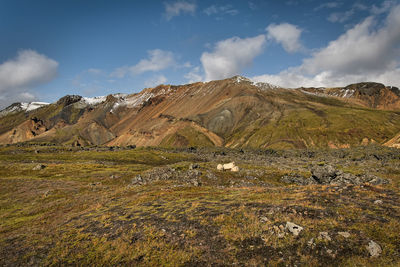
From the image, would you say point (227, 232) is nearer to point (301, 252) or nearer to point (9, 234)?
point (301, 252)

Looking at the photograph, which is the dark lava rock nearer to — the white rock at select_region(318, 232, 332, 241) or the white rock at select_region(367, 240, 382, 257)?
the white rock at select_region(318, 232, 332, 241)

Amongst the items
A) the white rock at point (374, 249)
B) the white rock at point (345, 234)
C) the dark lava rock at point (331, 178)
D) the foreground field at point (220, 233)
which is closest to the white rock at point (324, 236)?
the foreground field at point (220, 233)

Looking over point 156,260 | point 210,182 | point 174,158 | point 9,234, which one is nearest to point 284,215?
point 156,260

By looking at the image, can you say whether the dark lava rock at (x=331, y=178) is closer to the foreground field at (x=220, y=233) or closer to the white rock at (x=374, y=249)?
the foreground field at (x=220, y=233)

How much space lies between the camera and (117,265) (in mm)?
15586

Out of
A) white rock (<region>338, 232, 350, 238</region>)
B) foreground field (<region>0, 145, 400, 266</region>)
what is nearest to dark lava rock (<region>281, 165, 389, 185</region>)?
foreground field (<region>0, 145, 400, 266</region>)

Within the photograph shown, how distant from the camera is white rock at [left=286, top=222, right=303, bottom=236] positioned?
1655 centimetres

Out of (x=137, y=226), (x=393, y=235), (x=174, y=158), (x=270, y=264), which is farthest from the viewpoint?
(x=174, y=158)

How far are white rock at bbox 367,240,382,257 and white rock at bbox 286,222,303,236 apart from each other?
13.6 ft

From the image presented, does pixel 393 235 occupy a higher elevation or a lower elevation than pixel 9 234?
higher

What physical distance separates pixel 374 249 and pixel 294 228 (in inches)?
189

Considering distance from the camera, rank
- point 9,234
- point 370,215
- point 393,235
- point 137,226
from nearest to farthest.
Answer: point 393,235 < point 370,215 < point 137,226 < point 9,234

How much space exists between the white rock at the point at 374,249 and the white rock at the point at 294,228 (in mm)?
4132

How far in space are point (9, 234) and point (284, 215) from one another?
98.4 feet
